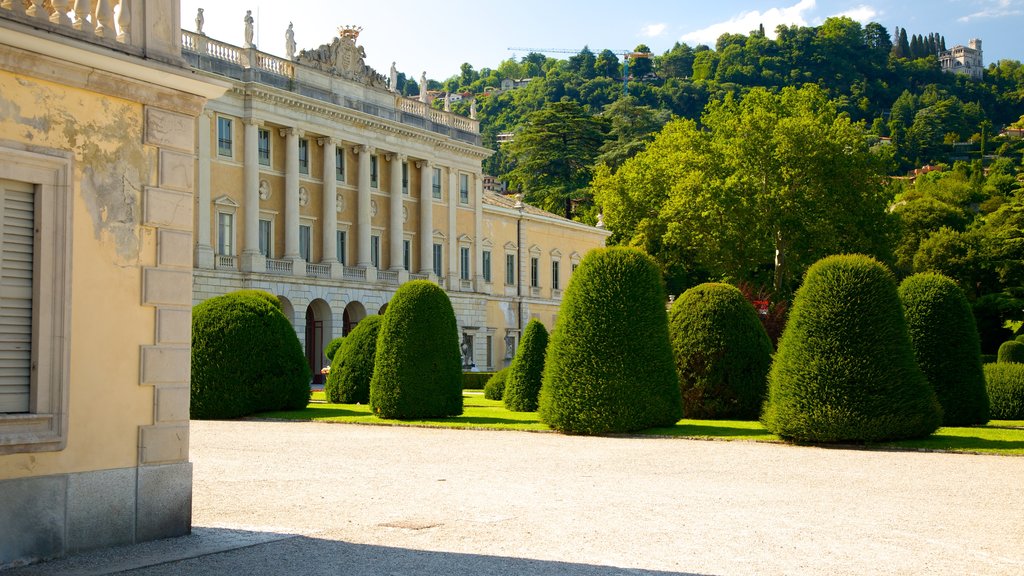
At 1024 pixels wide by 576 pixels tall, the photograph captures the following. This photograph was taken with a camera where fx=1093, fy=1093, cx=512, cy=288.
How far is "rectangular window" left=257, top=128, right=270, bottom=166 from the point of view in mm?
49031

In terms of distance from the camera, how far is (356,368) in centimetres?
3008

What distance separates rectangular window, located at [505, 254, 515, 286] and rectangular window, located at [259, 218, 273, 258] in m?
18.0

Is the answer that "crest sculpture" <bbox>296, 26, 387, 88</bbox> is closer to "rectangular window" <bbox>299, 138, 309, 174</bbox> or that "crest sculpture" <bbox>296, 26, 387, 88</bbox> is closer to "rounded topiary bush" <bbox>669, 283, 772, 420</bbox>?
"rectangular window" <bbox>299, 138, 309, 174</bbox>

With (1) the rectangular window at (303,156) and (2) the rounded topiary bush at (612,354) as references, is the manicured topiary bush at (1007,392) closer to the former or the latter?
(2) the rounded topiary bush at (612,354)

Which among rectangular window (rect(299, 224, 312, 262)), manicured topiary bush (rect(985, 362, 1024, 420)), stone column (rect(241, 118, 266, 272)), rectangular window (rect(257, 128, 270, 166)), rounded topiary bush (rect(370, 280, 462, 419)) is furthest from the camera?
rectangular window (rect(299, 224, 312, 262))

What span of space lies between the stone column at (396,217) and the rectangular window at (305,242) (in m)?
5.21

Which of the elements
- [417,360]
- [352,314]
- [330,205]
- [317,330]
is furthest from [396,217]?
[417,360]

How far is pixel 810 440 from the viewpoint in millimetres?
18266

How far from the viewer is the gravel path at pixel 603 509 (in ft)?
26.5

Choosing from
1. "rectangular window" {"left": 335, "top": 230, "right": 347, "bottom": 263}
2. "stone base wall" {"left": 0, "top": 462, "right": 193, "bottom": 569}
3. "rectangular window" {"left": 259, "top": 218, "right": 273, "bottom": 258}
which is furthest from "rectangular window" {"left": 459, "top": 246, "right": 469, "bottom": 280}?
"stone base wall" {"left": 0, "top": 462, "right": 193, "bottom": 569}

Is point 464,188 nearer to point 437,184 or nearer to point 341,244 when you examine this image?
point 437,184

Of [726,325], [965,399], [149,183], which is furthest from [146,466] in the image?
[965,399]

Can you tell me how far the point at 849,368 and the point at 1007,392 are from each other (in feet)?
34.5

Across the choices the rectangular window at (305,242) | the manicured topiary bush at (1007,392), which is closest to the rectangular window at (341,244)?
the rectangular window at (305,242)
